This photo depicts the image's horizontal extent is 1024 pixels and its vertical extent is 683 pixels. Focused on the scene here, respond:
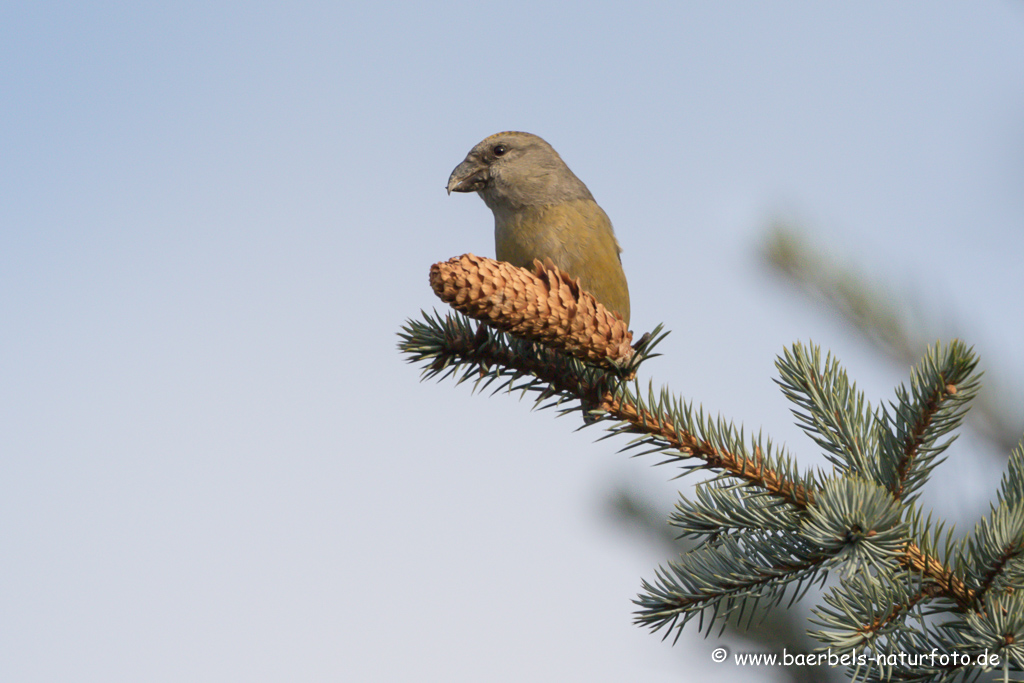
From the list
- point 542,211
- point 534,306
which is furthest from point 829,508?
point 542,211

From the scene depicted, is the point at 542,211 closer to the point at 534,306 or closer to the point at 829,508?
the point at 534,306

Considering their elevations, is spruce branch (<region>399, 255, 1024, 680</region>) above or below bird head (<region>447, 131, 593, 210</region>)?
below

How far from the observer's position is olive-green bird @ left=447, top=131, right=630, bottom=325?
3.76 m

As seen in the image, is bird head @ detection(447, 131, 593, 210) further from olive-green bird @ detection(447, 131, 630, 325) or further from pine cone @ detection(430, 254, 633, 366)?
pine cone @ detection(430, 254, 633, 366)

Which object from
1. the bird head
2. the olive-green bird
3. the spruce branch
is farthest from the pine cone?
the bird head

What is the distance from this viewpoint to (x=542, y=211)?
3.96 metres

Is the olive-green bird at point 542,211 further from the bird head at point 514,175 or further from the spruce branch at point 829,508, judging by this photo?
the spruce branch at point 829,508

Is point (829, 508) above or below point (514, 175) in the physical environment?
below

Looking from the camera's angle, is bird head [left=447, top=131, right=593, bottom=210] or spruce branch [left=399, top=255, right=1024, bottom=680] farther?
bird head [left=447, top=131, right=593, bottom=210]

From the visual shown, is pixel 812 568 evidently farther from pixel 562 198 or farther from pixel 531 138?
pixel 531 138

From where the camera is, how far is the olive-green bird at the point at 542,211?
376cm

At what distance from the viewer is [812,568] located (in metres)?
1.54

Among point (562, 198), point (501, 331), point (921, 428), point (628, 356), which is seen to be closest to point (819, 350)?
point (921, 428)

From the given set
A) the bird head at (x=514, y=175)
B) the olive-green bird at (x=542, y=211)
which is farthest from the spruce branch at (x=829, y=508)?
the bird head at (x=514, y=175)
